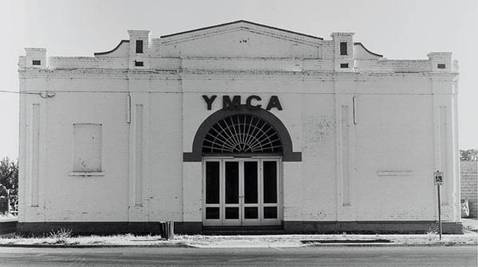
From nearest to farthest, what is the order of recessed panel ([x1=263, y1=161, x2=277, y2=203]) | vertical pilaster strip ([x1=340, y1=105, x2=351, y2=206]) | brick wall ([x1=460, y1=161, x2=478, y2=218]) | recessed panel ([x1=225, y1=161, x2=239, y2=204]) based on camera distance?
vertical pilaster strip ([x1=340, y1=105, x2=351, y2=206]) < recessed panel ([x1=225, y1=161, x2=239, y2=204]) < recessed panel ([x1=263, y1=161, x2=277, y2=203]) < brick wall ([x1=460, y1=161, x2=478, y2=218])

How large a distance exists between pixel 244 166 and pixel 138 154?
3671 millimetres

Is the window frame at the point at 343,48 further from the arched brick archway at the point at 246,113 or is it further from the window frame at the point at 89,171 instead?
the window frame at the point at 89,171

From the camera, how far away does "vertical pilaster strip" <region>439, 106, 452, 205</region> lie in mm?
22859

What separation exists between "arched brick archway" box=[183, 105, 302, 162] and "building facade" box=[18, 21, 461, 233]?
5 cm

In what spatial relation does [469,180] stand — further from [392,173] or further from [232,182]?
[232,182]

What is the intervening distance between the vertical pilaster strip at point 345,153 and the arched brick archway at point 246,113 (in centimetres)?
154

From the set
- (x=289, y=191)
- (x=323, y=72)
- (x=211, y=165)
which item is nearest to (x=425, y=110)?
(x=323, y=72)

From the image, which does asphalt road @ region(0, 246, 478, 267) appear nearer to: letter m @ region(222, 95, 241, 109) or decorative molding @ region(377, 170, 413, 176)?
decorative molding @ region(377, 170, 413, 176)

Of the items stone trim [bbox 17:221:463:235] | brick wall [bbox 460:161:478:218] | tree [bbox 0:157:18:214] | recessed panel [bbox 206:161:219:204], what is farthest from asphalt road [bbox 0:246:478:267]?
tree [bbox 0:157:18:214]

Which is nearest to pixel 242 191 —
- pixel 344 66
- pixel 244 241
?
pixel 244 241

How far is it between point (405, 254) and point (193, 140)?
28.8ft

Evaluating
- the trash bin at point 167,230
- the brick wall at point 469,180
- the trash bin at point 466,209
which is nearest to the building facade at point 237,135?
the trash bin at point 167,230

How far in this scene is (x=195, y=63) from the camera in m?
22.7

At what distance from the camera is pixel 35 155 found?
22.4 metres
